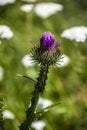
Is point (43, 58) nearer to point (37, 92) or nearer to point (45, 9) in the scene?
point (37, 92)

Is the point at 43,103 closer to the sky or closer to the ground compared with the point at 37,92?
closer to the sky

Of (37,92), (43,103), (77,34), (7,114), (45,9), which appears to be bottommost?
(37,92)

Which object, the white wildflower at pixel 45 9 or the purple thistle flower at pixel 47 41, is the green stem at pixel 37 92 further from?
the white wildflower at pixel 45 9

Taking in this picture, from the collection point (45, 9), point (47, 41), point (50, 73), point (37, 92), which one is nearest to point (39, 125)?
point (50, 73)

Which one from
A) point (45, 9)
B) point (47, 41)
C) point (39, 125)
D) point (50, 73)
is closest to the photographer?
point (47, 41)

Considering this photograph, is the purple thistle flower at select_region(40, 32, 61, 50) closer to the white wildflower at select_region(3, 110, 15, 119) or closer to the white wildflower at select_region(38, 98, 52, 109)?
the white wildflower at select_region(3, 110, 15, 119)

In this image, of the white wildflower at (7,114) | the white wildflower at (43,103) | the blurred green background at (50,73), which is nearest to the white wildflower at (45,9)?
the blurred green background at (50,73)
